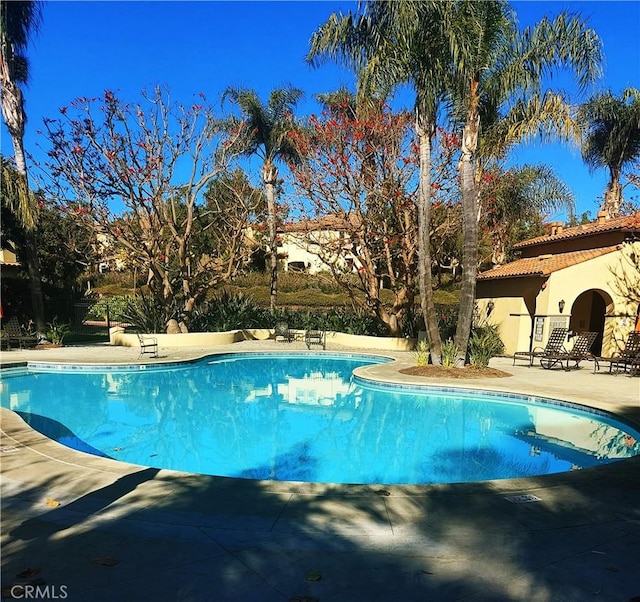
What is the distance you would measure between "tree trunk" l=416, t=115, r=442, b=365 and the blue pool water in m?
2.70

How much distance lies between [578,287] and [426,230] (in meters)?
7.89

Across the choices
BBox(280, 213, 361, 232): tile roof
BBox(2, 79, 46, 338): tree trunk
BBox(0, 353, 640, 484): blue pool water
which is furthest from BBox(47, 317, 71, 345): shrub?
BBox(280, 213, 361, 232): tile roof

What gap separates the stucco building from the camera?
59.9 feet

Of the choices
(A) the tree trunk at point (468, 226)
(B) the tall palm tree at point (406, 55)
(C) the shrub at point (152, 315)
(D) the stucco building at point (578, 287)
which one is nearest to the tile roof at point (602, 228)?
(D) the stucco building at point (578, 287)

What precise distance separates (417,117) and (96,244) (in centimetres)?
1743

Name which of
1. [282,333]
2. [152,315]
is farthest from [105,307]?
[282,333]

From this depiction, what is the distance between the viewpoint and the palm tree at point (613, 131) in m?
24.1

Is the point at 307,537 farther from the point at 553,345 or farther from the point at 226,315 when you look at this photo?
the point at 226,315

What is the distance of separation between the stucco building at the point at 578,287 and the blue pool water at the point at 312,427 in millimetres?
8394

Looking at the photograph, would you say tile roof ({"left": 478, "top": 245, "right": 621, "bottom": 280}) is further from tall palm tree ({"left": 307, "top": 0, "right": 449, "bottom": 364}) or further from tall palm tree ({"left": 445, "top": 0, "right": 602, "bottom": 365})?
tall palm tree ({"left": 307, "top": 0, "right": 449, "bottom": 364})

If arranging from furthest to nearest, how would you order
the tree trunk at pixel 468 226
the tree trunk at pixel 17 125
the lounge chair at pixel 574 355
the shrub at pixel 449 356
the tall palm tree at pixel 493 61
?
the tree trunk at pixel 17 125
the lounge chair at pixel 574 355
the shrub at pixel 449 356
the tree trunk at pixel 468 226
the tall palm tree at pixel 493 61

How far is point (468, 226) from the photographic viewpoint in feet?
44.6

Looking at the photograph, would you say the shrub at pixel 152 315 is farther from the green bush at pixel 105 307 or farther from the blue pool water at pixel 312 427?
the green bush at pixel 105 307

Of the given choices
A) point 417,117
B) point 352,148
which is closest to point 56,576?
point 417,117
